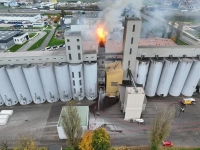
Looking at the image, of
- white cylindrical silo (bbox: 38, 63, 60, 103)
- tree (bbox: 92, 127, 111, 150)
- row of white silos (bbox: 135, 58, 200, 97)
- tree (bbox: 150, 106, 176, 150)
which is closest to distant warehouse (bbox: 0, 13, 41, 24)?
white cylindrical silo (bbox: 38, 63, 60, 103)

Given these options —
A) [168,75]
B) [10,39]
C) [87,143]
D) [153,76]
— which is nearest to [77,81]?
[87,143]

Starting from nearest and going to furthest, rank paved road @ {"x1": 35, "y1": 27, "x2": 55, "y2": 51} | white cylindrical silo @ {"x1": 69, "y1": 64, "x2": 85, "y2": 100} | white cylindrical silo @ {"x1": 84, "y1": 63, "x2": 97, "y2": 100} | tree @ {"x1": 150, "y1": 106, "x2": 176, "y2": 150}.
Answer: tree @ {"x1": 150, "y1": 106, "x2": 176, "y2": 150} → white cylindrical silo @ {"x1": 69, "y1": 64, "x2": 85, "y2": 100} → white cylindrical silo @ {"x1": 84, "y1": 63, "x2": 97, "y2": 100} → paved road @ {"x1": 35, "y1": 27, "x2": 55, "y2": 51}

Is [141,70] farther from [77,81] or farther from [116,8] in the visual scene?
[116,8]

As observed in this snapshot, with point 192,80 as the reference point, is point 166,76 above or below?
above

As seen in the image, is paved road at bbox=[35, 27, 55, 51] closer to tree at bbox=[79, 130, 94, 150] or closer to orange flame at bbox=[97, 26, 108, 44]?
orange flame at bbox=[97, 26, 108, 44]

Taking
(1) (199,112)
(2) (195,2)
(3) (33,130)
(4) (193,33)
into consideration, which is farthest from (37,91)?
(2) (195,2)
